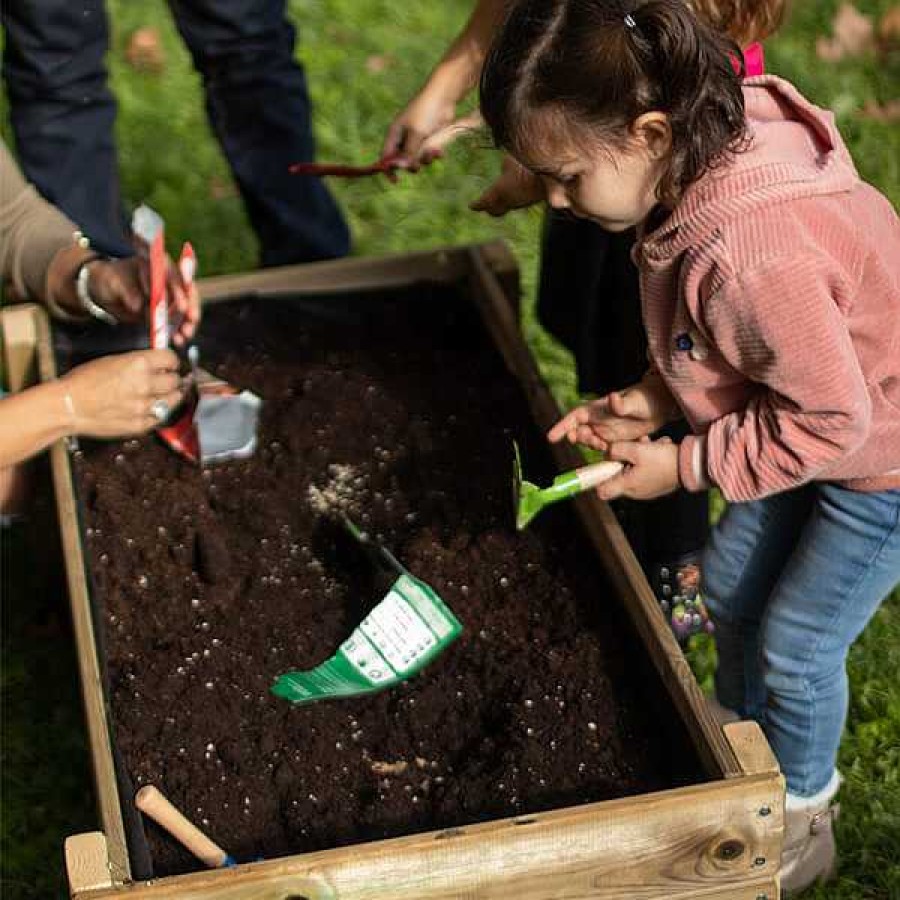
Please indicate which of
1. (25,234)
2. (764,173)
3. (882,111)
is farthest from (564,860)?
(882,111)

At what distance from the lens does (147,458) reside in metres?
2.71

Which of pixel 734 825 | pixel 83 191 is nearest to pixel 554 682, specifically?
pixel 734 825

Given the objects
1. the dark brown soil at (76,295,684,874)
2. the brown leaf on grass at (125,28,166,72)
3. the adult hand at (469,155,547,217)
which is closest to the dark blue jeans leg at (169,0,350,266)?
the dark brown soil at (76,295,684,874)

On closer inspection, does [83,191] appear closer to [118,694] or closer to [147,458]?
[147,458]

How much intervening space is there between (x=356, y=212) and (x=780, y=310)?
2.55 metres

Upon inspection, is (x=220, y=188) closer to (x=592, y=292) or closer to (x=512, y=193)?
(x=592, y=292)

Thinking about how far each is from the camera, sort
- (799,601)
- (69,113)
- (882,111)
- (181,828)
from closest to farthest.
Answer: (181,828) < (799,601) < (69,113) < (882,111)

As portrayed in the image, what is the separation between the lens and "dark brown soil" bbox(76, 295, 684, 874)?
79.9 inches

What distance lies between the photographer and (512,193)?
2354mm

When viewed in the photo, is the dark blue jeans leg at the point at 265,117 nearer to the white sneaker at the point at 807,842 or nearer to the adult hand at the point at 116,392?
the adult hand at the point at 116,392

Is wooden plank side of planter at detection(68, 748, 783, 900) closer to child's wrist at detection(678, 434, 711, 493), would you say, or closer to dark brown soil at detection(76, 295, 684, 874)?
dark brown soil at detection(76, 295, 684, 874)

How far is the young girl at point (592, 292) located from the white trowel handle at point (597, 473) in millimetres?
371

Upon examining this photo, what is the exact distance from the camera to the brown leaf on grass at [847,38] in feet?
14.9

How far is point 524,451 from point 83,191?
128cm
